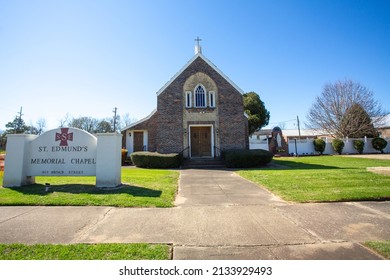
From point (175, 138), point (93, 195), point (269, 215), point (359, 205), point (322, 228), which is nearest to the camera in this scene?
point (322, 228)

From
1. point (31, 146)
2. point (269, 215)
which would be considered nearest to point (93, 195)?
point (31, 146)

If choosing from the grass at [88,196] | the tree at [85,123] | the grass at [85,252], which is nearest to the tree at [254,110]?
the grass at [88,196]

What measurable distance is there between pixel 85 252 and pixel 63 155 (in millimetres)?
6022

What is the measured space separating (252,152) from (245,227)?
11651mm

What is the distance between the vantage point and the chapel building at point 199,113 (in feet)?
59.0

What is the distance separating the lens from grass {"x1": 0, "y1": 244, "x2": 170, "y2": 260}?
2828 mm

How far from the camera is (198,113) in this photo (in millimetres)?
18297

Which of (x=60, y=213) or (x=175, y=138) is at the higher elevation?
(x=175, y=138)

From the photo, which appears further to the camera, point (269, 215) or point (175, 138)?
point (175, 138)

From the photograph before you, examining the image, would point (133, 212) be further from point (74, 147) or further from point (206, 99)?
point (206, 99)

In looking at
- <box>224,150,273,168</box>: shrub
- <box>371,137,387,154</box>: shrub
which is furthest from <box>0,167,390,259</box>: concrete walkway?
<box>371,137,387,154</box>: shrub

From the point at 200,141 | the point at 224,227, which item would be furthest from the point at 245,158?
the point at 224,227

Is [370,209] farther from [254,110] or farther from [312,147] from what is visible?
[254,110]
